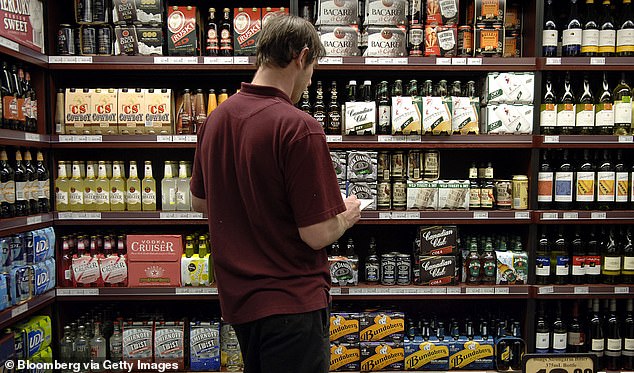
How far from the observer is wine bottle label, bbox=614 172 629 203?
3.52 metres

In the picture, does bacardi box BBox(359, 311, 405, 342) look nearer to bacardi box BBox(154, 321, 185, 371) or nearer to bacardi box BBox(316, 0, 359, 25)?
bacardi box BBox(154, 321, 185, 371)

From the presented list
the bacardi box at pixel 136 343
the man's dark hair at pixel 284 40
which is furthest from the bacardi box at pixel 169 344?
the man's dark hair at pixel 284 40

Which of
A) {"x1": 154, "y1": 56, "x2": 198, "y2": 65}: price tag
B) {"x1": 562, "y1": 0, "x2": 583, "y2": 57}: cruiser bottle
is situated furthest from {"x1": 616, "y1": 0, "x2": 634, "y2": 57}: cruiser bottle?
{"x1": 154, "y1": 56, "x2": 198, "y2": 65}: price tag

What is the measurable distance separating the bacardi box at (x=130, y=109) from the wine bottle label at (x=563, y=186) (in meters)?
2.73

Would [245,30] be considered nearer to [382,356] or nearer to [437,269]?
[437,269]

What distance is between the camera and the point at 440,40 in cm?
350

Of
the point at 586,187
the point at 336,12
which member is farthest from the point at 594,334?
the point at 336,12

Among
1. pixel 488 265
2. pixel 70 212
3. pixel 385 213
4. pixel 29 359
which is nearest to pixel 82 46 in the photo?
pixel 70 212

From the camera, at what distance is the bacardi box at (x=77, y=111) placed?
3.45m

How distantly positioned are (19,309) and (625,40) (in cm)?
405

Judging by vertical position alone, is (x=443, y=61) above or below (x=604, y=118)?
above

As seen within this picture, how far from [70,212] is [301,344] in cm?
250

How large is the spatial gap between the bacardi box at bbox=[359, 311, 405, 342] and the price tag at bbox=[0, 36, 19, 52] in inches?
104

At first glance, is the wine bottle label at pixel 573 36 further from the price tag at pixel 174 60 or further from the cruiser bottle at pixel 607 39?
the price tag at pixel 174 60
